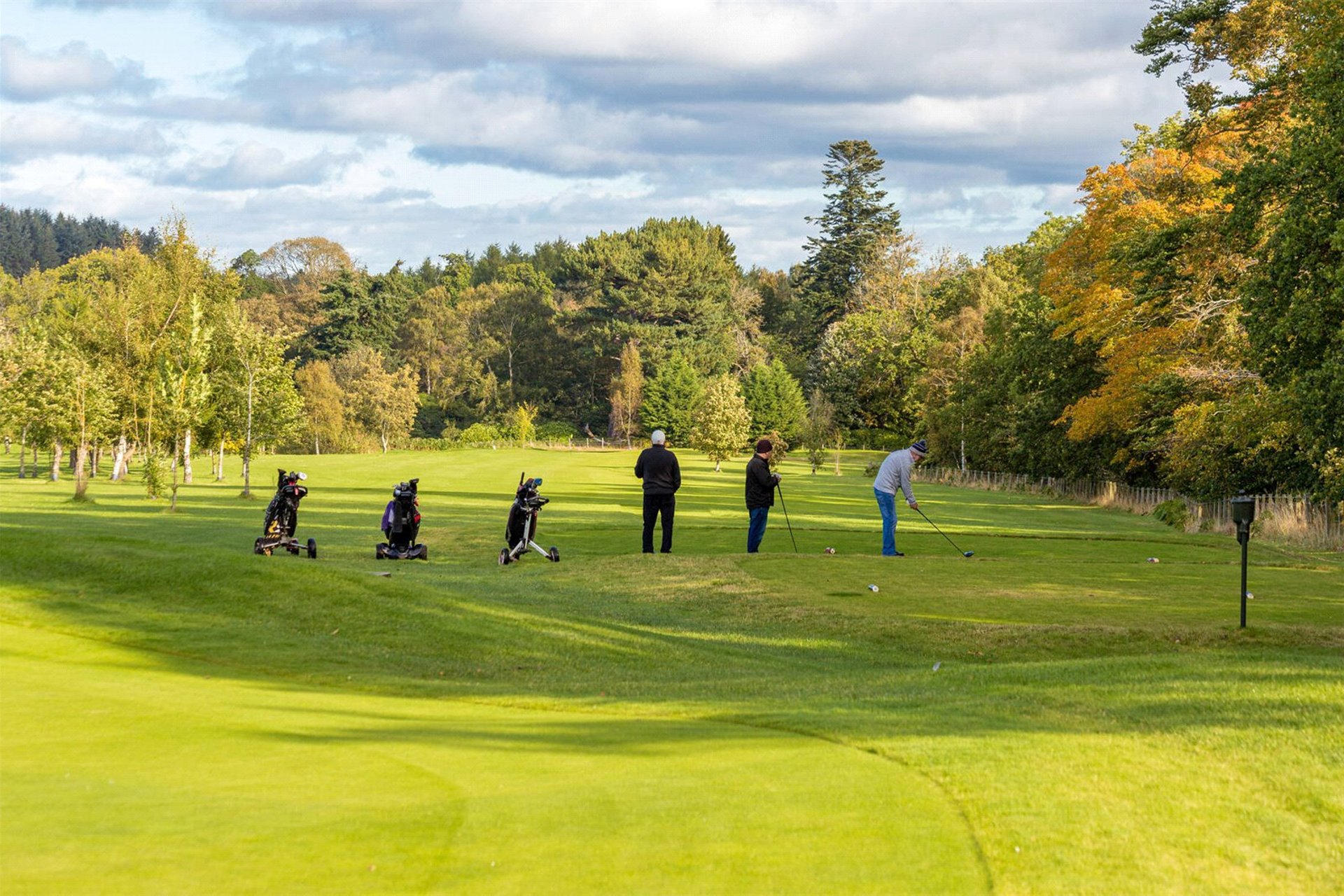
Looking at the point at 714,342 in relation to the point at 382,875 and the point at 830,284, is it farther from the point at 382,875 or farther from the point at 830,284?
the point at 382,875

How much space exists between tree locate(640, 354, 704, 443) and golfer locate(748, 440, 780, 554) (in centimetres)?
8975

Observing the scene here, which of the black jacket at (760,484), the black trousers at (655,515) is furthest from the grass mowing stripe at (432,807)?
the black trousers at (655,515)

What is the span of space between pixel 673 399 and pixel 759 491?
303 ft

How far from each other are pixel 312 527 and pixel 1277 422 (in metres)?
24.7

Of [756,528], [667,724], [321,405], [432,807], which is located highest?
[321,405]

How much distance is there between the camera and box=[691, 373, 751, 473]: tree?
262ft

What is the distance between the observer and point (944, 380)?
82.4m

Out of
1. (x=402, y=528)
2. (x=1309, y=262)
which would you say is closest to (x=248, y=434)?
(x=402, y=528)

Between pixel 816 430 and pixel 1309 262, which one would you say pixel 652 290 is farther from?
pixel 1309 262

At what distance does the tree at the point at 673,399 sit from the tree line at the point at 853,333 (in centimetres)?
24

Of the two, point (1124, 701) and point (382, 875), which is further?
point (1124, 701)

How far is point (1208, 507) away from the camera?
4272cm

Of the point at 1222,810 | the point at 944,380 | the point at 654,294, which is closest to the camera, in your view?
the point at 1222,810

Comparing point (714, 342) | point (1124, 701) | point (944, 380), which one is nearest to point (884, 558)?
point (1124, 701)
